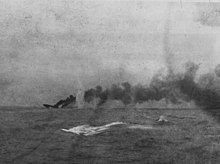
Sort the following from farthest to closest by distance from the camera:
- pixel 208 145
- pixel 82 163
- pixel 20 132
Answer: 1. pixel 20 132
2. pixel 208 145
3. pixel 82 163

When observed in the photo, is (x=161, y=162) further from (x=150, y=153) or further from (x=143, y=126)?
(x=143, y=126)

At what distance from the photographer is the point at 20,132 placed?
1023 inches

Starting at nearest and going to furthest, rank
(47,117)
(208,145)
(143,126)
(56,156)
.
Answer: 1. (56,156)
2. (208,145)
3. (143,126)
4. (47,117)

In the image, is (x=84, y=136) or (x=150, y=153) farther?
(x=84, y=136)

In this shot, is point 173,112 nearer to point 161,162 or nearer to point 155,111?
point 155,111

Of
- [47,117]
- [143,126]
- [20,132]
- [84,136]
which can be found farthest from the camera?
[47,117]

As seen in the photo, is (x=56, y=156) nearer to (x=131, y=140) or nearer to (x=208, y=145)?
(x=131, y=140)

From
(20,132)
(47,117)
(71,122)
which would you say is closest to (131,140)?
(20,132)

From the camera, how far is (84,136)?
23844 millimetres

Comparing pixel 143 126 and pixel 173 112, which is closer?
pixel 143 126

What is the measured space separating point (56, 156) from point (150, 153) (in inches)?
177

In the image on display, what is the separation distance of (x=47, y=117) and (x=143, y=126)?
465 inches

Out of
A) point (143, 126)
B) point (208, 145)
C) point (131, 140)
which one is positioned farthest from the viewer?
point (143, 126)

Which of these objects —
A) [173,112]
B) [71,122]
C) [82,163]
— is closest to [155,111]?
[173,112]
